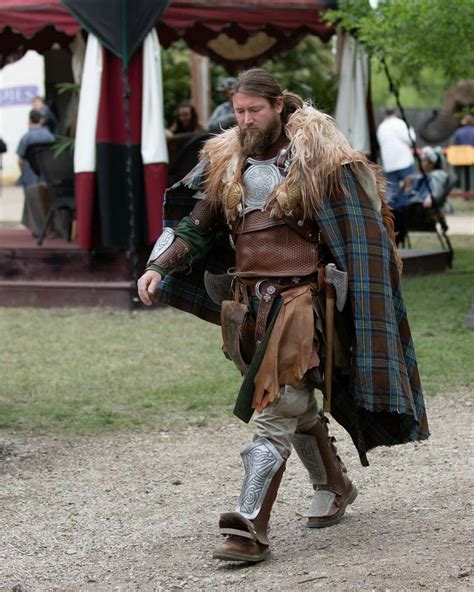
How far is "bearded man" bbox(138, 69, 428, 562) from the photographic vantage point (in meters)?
4.76

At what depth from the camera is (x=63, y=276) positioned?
12.3m

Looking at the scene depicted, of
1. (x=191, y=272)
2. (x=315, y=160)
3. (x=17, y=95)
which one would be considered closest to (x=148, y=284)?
(x=191, y=272)

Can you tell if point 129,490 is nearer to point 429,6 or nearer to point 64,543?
point 64,543

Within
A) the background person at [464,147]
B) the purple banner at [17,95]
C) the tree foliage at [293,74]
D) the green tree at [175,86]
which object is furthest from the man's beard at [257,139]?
the purple banner at [17,95]

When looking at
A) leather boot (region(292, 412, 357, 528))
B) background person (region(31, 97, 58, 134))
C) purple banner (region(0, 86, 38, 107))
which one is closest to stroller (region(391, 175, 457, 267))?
background person (region(31, 97, 58, 134))

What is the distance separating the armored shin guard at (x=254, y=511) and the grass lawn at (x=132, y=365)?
2.57 m

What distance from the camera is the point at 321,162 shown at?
15.8ft

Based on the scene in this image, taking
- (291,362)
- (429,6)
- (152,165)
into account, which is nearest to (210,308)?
(291,362)

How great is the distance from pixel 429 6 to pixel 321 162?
5736mm

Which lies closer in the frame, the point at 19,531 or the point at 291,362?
the point at 291,362

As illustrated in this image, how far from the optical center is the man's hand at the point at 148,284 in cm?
493

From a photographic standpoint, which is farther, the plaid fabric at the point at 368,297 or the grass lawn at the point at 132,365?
the grass lawn at the point at 132,365

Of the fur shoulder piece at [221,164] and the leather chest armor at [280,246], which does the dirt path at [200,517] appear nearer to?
the leather chest armor at [280,246]

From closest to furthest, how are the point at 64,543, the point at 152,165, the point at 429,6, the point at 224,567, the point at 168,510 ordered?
the point at 224,567 → the point at 64,543 → the point at 168,510 → the point at 429,6 → the point at 152,165
